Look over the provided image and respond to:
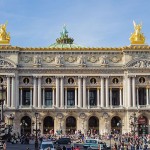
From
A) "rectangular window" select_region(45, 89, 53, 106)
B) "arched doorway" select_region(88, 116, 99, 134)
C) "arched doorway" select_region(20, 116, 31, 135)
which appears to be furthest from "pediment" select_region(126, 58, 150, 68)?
"arched doorway" select_region(20, 116, 31, 135)

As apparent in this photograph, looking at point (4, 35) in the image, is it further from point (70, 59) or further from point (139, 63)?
point (139, 63)

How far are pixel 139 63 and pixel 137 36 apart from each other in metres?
5.90

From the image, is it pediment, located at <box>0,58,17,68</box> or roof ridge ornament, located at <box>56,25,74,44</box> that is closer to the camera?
pediment, located at <box>0,58,17,68</box>

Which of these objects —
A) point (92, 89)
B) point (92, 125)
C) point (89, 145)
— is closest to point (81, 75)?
point (92, 89)

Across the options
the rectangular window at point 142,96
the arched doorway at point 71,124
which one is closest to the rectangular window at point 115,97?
the rectangular window at point 142,96

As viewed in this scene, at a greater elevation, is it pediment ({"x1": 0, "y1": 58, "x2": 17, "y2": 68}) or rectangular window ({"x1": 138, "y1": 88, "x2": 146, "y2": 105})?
pediment ({"x1": 0, "y1": 58, "x2": 17, "y2": 68})

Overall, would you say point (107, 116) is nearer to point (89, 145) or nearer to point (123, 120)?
point (123, 120)

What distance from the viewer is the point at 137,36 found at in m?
103

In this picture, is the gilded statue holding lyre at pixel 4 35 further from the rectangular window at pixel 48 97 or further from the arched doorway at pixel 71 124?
the arched doorway at pixel 71 124

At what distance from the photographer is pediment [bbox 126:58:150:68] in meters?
101

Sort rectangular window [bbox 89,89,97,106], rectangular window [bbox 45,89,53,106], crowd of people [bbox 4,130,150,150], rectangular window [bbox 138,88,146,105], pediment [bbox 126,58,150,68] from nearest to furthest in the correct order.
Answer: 1. crowd of people [bbox 4,130,150,150]
2. pediment [bbox 126,58,150,68]
3. rectangular window [bbox 138,88,146,105]
4. rectangular window [bbox 89,89,97,106]
5. rectangular window [bbox 45,89,53,106]

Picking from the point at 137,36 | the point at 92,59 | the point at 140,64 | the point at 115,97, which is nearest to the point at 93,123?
the point at 115,97

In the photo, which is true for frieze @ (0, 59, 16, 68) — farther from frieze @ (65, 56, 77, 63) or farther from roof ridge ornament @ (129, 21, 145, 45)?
roof ridge ornament @ (129, 21, 145, 45)

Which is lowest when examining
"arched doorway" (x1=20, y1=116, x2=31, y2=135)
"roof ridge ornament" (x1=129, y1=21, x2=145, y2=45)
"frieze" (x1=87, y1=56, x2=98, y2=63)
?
"arched doorway" (x1=20, y1=116, x2=31, y2=135)
